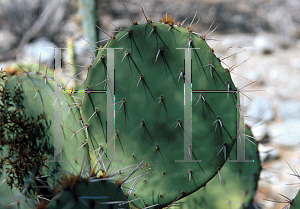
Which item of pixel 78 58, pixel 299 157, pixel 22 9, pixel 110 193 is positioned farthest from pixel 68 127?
pixel 299 157

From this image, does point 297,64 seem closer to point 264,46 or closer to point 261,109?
point 264,46

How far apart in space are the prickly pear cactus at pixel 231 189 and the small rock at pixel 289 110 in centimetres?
76

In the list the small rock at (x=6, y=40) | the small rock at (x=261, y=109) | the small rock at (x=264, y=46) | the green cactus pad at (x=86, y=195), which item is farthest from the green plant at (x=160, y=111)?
the small rock at (x=6, y=40)

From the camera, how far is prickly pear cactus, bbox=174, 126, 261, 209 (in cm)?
111

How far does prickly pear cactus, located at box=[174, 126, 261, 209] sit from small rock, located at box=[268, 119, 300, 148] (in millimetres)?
669

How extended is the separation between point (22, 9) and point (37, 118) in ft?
3.94

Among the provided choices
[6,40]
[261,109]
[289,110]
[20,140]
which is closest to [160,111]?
[20,140]

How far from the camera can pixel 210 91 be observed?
787 millimetres

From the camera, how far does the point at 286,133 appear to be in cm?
173

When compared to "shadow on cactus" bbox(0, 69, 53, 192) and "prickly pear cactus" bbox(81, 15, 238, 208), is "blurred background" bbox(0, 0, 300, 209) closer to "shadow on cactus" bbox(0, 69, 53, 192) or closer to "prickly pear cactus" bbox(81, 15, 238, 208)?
"shadow on cactus" bbox(0, 69, 53, 192)

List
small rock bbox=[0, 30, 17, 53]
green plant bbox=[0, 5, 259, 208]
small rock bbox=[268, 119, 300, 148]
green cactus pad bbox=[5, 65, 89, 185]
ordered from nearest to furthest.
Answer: green plant bbox=[0, 5, 259, 208] < green cactus pad bbox=[5, 65, 89, 185] < small rock bbox=[268, 119, 300, 148] < small rock bbox=[0, 30, 17, 53]

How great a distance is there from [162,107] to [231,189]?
0.57m

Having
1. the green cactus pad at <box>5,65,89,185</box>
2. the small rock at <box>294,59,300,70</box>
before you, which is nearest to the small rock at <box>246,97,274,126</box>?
the small rock at <box>294,59,300,70</box>

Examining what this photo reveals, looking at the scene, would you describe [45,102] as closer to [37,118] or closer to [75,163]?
[37,118]
